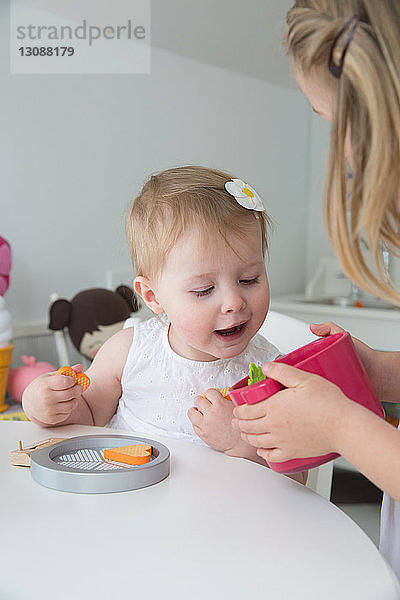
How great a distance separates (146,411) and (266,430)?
45cm

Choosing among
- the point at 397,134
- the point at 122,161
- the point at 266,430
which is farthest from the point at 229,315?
the point at 122,161

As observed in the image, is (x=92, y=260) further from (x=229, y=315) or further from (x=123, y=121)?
(x=229, y=315)

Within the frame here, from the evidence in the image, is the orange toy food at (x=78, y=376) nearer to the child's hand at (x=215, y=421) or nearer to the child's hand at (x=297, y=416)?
the child's hand at (x=215, y=421)

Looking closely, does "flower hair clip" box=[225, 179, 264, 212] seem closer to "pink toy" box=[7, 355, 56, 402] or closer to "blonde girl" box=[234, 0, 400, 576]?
"blonde girl" box=[234, 0, 400, 576]

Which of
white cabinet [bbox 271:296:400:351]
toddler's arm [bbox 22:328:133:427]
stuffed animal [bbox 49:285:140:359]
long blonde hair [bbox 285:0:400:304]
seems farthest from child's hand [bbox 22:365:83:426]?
white cabinet [bbox 271:296:400:351]

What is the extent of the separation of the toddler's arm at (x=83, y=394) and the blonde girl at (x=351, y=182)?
32cm

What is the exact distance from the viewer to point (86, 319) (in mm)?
1989

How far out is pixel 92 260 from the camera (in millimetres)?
2268

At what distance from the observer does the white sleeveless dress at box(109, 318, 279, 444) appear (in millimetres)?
1159

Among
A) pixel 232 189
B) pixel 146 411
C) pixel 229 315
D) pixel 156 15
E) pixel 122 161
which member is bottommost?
pixel 146 411

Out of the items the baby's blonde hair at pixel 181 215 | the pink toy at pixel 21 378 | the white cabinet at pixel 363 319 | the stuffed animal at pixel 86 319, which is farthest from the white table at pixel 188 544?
the white cabinet at pixel 363 319

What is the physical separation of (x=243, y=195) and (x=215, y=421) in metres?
0.35

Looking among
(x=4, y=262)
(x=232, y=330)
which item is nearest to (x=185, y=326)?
(x=232, y=330)

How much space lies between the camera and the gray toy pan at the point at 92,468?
761 mm
